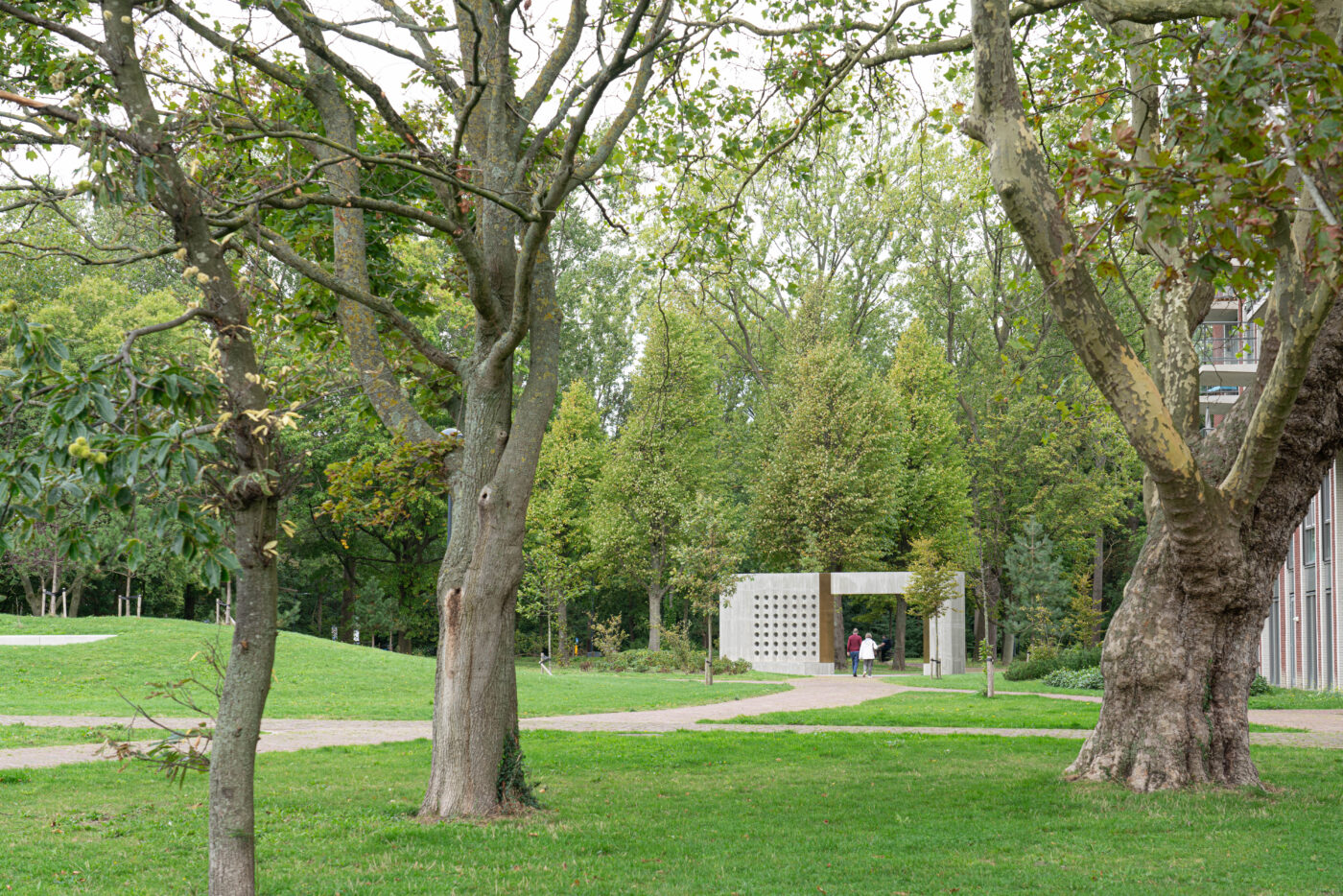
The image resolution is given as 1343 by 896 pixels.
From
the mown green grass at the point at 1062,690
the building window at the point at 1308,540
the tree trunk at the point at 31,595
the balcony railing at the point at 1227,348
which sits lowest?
the mown green grass at the point at 1062,690

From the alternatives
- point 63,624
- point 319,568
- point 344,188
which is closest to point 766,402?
point 319,568

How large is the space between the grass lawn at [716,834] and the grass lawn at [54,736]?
2758 mm

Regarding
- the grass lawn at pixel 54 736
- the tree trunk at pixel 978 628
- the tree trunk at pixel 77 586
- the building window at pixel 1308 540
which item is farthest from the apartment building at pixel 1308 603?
the tree trunk at pixel 77 586

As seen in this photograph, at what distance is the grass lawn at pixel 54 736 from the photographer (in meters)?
13.2

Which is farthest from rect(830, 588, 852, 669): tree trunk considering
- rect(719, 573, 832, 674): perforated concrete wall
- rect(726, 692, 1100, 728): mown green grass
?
rect(726, 692, 1100, 728): mown green grass

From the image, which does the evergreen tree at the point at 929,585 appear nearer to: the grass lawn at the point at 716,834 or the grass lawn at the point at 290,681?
the grass lawn at the point at 290,681

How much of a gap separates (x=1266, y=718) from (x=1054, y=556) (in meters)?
25.7

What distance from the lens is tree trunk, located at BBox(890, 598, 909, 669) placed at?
36312mm

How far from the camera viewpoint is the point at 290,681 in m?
22.4

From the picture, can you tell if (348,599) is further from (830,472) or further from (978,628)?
(978,628)

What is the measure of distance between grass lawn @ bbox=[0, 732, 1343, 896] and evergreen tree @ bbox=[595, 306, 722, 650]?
26.6 m

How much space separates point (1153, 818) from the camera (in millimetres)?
8219

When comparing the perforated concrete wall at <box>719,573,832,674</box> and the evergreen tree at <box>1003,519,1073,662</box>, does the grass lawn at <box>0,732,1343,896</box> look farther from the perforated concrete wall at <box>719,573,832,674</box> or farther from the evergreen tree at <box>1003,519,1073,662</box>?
the evergreen tree at <box>1003,519,1073,662</box>

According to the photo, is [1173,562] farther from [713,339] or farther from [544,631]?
[544,631]
